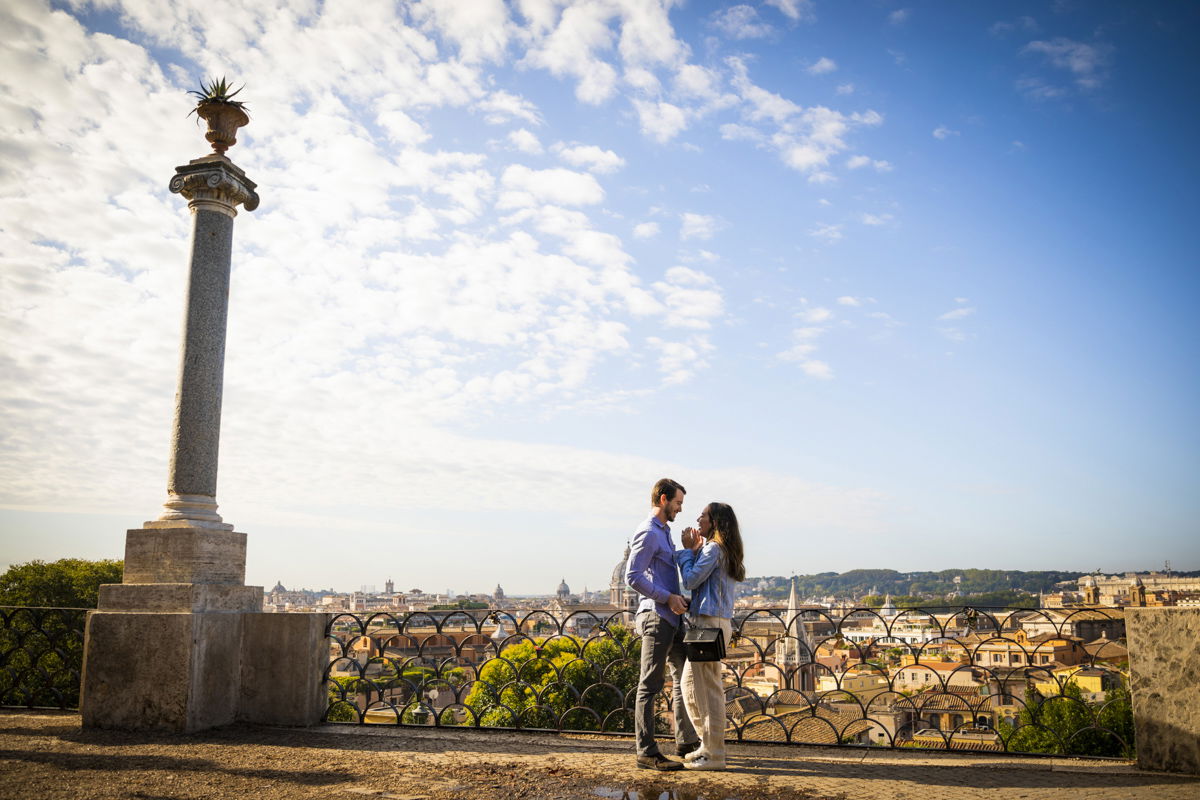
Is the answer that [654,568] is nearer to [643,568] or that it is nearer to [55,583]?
[643,568]

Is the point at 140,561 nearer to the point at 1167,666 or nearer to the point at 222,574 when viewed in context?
the point at 222,574

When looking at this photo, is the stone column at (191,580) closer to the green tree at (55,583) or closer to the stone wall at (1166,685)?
the stone wall at (1166,685)

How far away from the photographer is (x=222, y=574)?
6488 millimetres

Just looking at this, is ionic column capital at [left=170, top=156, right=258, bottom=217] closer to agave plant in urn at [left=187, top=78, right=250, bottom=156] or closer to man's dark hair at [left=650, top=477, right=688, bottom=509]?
agave plant in urn at [left=187, top=78, right=250, bottom=156]

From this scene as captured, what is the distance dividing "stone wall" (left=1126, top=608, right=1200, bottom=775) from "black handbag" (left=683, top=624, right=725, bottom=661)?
244 cm

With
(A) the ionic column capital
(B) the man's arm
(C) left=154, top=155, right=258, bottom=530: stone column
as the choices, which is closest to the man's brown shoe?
(B) the man's arm

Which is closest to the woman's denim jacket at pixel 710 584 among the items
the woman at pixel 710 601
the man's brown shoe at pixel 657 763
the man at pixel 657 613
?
the woman at pixel 710 601

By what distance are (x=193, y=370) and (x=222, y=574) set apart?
1674mm

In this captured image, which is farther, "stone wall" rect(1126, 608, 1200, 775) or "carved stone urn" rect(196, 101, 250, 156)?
"carved stone urn" rect(196, 101, 250, 156)

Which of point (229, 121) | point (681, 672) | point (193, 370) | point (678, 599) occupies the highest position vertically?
point (229, 121)

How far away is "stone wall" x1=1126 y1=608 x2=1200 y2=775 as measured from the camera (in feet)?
15.7

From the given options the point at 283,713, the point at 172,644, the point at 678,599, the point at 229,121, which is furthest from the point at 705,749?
the point at 229,121

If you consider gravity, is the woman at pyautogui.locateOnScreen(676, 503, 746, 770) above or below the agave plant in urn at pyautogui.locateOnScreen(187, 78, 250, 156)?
below

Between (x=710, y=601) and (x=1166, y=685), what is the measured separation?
8.91 ft
